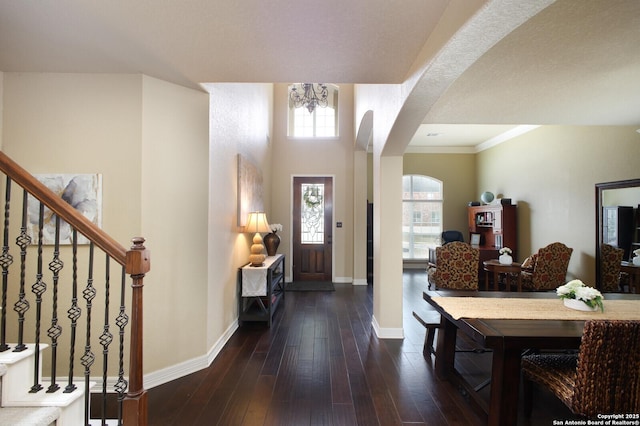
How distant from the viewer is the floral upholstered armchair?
3.75 metres

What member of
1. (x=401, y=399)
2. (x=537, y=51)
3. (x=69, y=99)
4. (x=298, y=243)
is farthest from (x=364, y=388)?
(x=298, y=243)

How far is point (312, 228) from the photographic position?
623 centimetres

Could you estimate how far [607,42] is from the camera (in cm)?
203

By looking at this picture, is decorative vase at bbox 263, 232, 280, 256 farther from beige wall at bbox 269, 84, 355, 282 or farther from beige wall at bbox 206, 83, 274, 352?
beige wall at bbox 269, 84, 355, 282

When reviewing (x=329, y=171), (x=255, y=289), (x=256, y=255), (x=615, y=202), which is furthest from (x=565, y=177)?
(x=255, y=289)

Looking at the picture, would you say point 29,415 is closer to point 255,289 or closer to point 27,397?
point 27,397

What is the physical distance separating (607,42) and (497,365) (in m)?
2.40

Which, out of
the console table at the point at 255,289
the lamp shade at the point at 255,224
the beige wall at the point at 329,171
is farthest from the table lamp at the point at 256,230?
the beige wall at the point at 329,171

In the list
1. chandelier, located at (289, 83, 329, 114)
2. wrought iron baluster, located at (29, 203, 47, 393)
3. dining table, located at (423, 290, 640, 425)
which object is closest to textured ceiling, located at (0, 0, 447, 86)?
wrought iron baluster, located at (29, 203, 47, 393)

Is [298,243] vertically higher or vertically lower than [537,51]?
lower

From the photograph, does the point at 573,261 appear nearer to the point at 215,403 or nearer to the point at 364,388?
the point at 364,388

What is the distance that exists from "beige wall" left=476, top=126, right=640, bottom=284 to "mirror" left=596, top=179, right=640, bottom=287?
0.11 metres

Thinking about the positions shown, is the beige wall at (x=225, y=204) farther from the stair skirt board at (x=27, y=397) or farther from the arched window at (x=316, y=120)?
the arched window at (x=316, y=120)

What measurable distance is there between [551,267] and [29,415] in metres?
5.67
